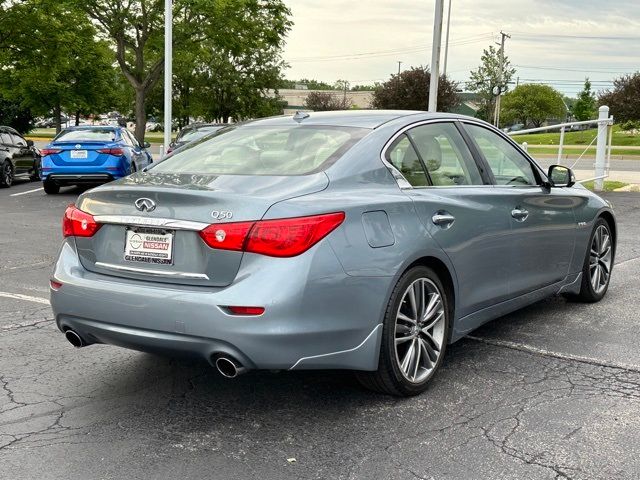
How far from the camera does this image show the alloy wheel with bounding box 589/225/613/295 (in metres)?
A: 6.48

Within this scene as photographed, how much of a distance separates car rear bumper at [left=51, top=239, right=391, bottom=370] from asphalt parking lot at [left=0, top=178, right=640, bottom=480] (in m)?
0.39

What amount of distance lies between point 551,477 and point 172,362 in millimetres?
Result: 2509

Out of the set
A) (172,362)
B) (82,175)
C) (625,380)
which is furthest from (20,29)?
(625,380)

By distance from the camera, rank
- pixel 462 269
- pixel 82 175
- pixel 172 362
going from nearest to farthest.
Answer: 1. pixel 462 269
2. pixel 172 362
3. pixel 82 175

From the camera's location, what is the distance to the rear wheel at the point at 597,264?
636cm

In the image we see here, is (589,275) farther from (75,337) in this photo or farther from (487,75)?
(487,75)

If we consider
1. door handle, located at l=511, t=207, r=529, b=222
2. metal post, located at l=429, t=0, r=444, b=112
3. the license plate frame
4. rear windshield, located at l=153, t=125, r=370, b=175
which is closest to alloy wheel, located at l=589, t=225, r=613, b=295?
door handle, located at l=511, t=207, r=529, b=222

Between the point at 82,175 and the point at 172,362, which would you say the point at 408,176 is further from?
the point at 82,175

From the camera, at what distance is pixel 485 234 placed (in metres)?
4.79

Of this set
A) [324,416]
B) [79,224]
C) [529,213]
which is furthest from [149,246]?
[529,213]

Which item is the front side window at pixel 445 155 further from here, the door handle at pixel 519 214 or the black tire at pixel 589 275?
the black tire at pixel 589 275

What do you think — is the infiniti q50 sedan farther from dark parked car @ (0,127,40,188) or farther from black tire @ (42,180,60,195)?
dark parked car @ (0,127,40,188)

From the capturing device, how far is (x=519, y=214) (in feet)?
17.0

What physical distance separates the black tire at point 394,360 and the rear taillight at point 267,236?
635 mm
